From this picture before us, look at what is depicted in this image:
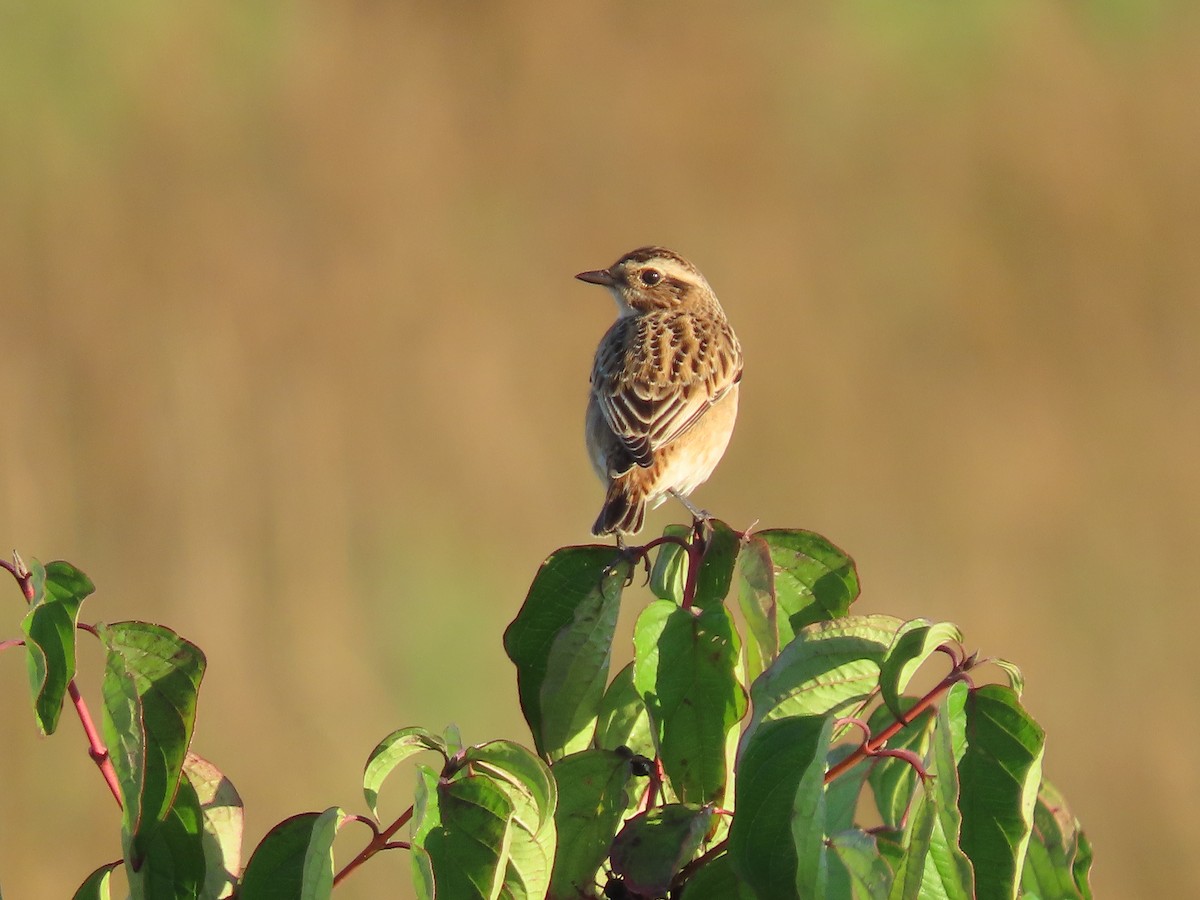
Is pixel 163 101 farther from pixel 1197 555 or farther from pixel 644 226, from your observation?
pixel 1197 555

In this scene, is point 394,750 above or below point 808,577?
below

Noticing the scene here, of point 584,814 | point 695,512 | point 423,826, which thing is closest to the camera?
point 423,826

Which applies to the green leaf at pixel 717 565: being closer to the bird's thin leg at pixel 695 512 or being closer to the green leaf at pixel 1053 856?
the bird's thin leg at pixel 695 512

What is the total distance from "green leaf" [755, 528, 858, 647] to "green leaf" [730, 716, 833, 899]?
0.53 metres

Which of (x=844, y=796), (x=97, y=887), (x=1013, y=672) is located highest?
(x=1013, y=672)

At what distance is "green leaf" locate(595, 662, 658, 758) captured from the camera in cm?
281

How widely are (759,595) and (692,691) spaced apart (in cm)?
21

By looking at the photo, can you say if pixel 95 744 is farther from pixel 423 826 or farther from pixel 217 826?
pixel 423 826

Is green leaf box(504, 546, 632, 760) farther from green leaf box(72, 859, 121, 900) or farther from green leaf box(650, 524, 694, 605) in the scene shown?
green leaf box(72, 859, 121, 900)

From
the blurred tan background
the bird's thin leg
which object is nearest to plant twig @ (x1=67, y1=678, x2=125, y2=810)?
the bird's thin leg

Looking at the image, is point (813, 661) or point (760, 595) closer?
point (813, 661)

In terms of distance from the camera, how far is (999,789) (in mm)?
2275

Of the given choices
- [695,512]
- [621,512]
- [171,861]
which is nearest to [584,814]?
[171,861]

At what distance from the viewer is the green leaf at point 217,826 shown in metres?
2.51
